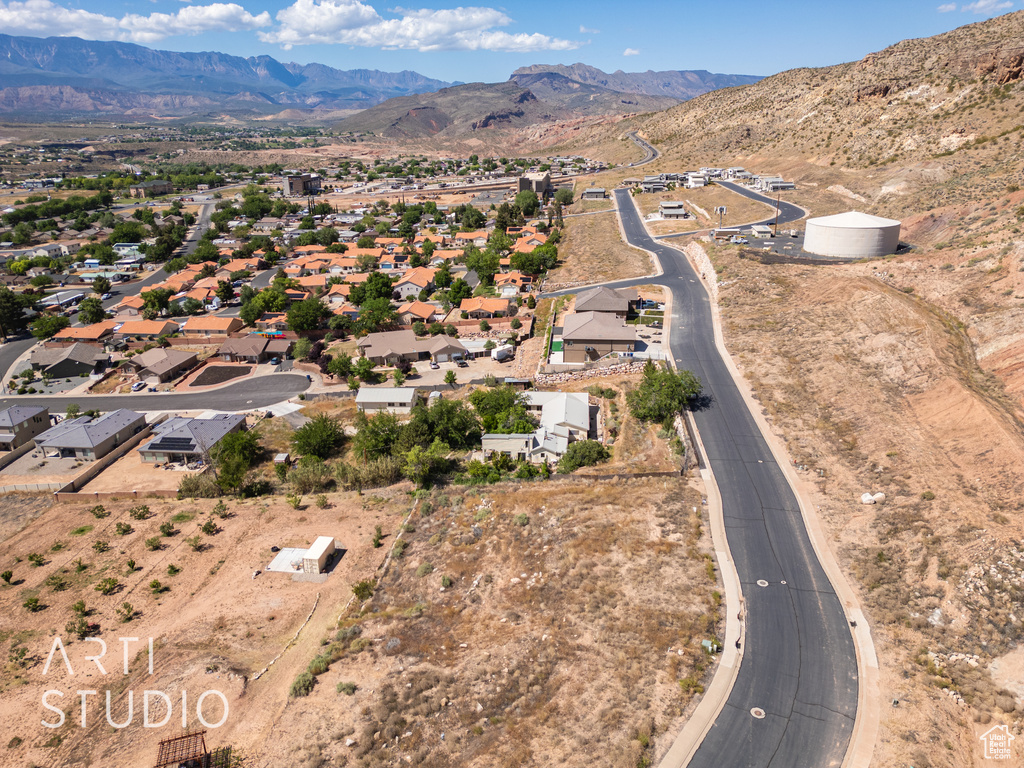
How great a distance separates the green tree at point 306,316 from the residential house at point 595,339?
35.1m

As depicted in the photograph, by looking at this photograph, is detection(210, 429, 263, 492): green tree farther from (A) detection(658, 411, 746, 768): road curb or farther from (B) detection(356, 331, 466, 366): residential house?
(A) detection(658, 411, 746, 768): road curb

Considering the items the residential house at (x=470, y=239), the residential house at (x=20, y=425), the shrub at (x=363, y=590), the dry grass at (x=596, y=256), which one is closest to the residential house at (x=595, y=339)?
the dry grass at (x=596, y=256)

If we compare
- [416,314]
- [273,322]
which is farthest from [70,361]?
[416,314]

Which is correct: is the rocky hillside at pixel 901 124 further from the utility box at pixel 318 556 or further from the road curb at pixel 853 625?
the utility box at pixel 318 556

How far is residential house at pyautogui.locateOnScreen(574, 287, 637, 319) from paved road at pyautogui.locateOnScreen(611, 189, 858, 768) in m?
21.7

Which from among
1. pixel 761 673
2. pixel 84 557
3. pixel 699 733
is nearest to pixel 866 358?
pixel 761 673

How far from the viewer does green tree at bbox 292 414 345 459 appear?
153 feet

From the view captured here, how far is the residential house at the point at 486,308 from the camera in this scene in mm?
74125

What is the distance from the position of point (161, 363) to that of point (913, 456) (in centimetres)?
7144

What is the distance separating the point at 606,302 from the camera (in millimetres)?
63000

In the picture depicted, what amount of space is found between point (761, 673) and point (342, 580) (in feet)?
73.3

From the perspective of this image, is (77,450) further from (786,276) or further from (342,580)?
(786,276)

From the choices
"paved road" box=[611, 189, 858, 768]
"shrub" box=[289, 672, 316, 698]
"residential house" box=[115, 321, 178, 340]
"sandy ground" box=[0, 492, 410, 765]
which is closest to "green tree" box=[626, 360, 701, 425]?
"paved road" box=[611, 189, 858, 768]

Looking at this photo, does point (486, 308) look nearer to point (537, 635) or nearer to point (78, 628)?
point (537, 635)
